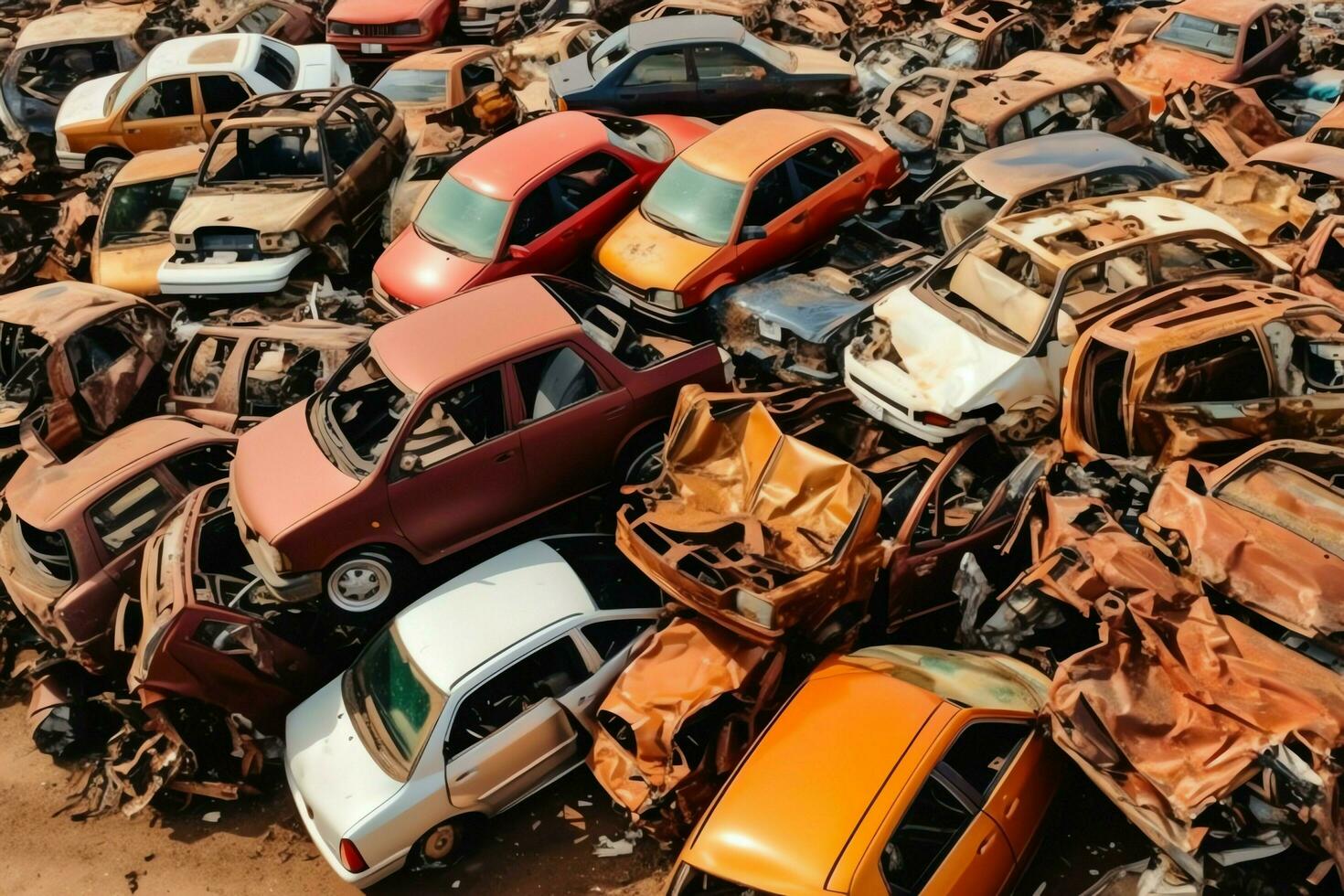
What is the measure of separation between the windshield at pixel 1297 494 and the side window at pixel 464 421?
16.1ft

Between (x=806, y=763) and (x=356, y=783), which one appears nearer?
(x=806, y=763)

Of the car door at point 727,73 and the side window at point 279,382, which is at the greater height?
the car door at point 727,73

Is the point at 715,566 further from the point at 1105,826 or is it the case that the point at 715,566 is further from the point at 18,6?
the point at 18,6

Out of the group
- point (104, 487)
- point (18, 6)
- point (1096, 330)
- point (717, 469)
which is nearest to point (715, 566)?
point (717, 469)

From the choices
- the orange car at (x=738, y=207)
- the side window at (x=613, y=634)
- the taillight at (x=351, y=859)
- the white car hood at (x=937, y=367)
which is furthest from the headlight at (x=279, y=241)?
the taillight at (x=351, y=859)

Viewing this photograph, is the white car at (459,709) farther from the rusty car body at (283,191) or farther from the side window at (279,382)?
the rusty car body at (283,191)

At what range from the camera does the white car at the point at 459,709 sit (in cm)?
677

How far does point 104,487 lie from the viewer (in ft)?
28.0

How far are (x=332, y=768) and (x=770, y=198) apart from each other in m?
6.44

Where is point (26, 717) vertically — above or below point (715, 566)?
below

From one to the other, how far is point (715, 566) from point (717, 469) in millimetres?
1218

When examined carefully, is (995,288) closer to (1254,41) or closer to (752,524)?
(752,524)

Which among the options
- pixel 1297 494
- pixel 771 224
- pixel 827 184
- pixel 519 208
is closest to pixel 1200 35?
pixel 827 184

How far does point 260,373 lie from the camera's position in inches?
391
